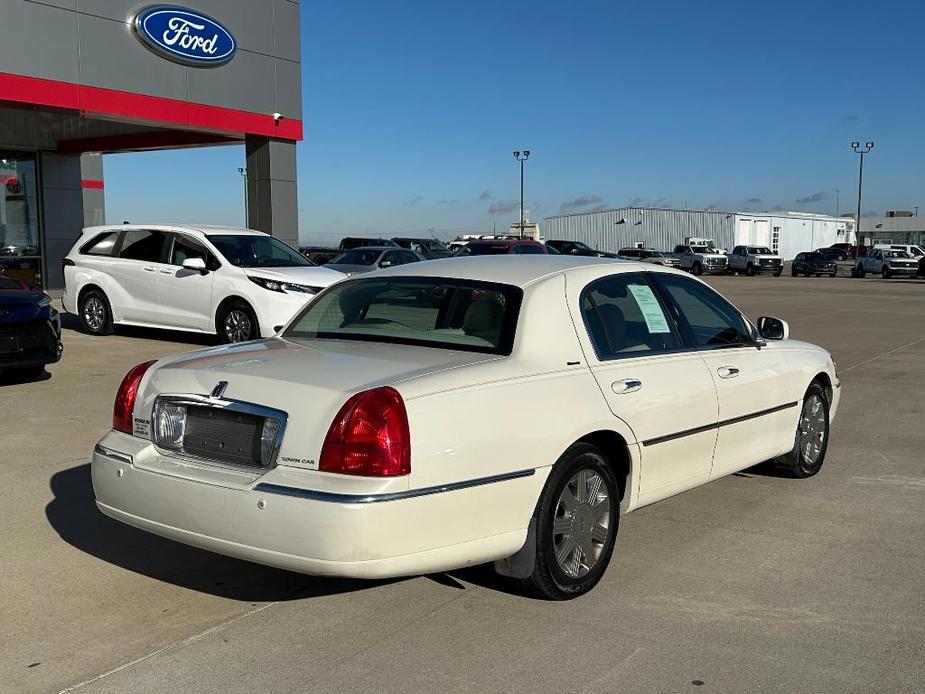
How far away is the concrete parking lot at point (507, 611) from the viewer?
3.72 m

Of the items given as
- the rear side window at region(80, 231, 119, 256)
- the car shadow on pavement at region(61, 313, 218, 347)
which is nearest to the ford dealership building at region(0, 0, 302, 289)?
the rear side window at region(80, 231, 119, 256)

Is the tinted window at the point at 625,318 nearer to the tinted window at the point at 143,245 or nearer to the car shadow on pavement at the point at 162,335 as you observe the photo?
the car shadow on pavement at the point at 162,335

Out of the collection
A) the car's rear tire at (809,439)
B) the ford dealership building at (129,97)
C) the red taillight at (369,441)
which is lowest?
the car's rear tire at (809,439)

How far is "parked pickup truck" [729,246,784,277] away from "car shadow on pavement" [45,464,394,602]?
51385 millimetres

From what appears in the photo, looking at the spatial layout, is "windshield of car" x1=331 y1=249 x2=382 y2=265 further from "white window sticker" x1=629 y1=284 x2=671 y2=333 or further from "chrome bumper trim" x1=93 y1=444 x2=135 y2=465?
"chrome bumper trim" x1=93 y1=444 x2=135 y2=465

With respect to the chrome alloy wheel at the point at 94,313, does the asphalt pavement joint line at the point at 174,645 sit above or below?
below

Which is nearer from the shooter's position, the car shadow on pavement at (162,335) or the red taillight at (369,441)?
the red taillight at (369,441)

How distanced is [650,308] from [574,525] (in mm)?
1424

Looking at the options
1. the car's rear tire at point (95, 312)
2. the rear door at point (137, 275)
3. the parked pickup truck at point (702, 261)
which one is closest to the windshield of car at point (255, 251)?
the rear door at point (137, 275)

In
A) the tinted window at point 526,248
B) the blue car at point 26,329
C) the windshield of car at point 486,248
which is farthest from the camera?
the tinted window at point 526,248

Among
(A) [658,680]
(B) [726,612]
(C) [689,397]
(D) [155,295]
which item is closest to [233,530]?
(A) [658,680]

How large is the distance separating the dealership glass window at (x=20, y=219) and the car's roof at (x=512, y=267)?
840 inches

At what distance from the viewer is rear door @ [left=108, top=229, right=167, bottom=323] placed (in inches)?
577

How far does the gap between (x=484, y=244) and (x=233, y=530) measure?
2078 centimetres
